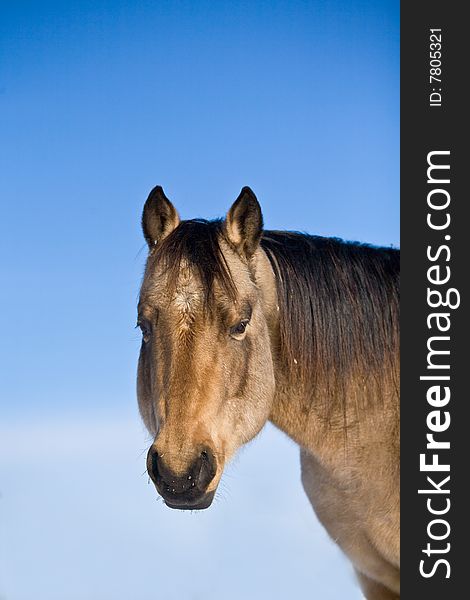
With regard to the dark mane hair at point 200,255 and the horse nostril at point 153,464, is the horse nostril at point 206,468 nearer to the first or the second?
the horse nostril at point 153,464

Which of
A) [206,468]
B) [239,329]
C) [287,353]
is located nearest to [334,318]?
[287,353]

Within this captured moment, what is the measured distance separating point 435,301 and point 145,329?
1705mm

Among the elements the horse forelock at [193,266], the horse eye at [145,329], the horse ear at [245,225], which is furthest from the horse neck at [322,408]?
the horse eye at [145,329]

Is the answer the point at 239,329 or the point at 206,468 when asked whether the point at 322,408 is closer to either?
the point at 239,329

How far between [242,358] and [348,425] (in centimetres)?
99

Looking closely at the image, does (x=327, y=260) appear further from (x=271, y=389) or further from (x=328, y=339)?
(x=271, y=389)

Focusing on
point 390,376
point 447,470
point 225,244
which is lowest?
point 447,470

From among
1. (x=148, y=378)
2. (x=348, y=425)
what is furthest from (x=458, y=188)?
(x=148, y=378)

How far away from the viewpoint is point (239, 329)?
14.4 feet

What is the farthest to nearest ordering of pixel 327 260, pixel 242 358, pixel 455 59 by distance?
pixel 327 260, pixel 455 59, pixel 242 358

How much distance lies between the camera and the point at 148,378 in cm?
454

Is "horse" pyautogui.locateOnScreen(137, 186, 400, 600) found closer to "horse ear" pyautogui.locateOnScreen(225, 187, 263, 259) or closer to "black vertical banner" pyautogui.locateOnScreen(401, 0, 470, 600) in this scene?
"horse ear" pyautogui.locateOnScreen(225, 187, 263, 259)

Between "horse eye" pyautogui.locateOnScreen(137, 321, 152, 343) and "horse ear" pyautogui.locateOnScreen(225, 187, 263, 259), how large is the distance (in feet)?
2.43

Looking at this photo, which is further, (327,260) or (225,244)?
(327,260)
